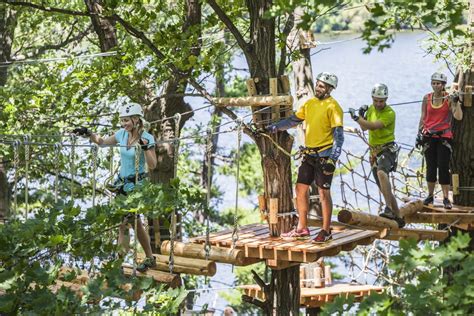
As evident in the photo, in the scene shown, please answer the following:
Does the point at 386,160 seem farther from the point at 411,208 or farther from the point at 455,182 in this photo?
the point at 455,182

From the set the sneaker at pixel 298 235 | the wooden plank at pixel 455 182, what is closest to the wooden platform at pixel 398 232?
the sneaker at pixel 298 235

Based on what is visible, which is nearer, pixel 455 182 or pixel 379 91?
pixel 379 91

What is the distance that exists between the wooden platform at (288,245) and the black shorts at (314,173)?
410 mm

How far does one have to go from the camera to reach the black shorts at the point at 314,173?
6844 mm

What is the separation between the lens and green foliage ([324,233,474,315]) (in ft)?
13.1

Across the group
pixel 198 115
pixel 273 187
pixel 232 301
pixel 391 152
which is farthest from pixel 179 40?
pixel 198 115

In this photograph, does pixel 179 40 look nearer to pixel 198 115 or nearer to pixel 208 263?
pixel 208 263

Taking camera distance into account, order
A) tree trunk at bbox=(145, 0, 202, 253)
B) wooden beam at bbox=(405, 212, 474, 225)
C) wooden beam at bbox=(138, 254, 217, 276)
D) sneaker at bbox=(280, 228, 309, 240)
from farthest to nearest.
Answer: tree trunk at bbox=(145, 0, 202, 253)
wooden beam at bbox=(405, 212, 474, 225)
sneaker at bbox=(280, 228, 309, 240)
wooden beam at bbox=(138, 254, 217, 276)

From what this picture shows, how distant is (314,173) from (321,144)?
253 millimetres

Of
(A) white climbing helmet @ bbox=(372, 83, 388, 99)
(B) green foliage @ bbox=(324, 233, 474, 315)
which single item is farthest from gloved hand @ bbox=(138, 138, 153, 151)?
(B) green foliage @ bbox=(324, 233, 474, 315)

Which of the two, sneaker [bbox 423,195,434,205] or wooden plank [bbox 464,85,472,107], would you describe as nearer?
sneaker [bbox 423,195,434,205]

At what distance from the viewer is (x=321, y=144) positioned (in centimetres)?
680

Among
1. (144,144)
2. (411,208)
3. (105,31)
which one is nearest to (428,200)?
(411,208)

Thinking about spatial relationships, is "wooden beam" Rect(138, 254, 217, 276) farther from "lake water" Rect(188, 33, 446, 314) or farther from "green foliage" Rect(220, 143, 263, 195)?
"lake water" Rect(188, 33, 446, 314)
